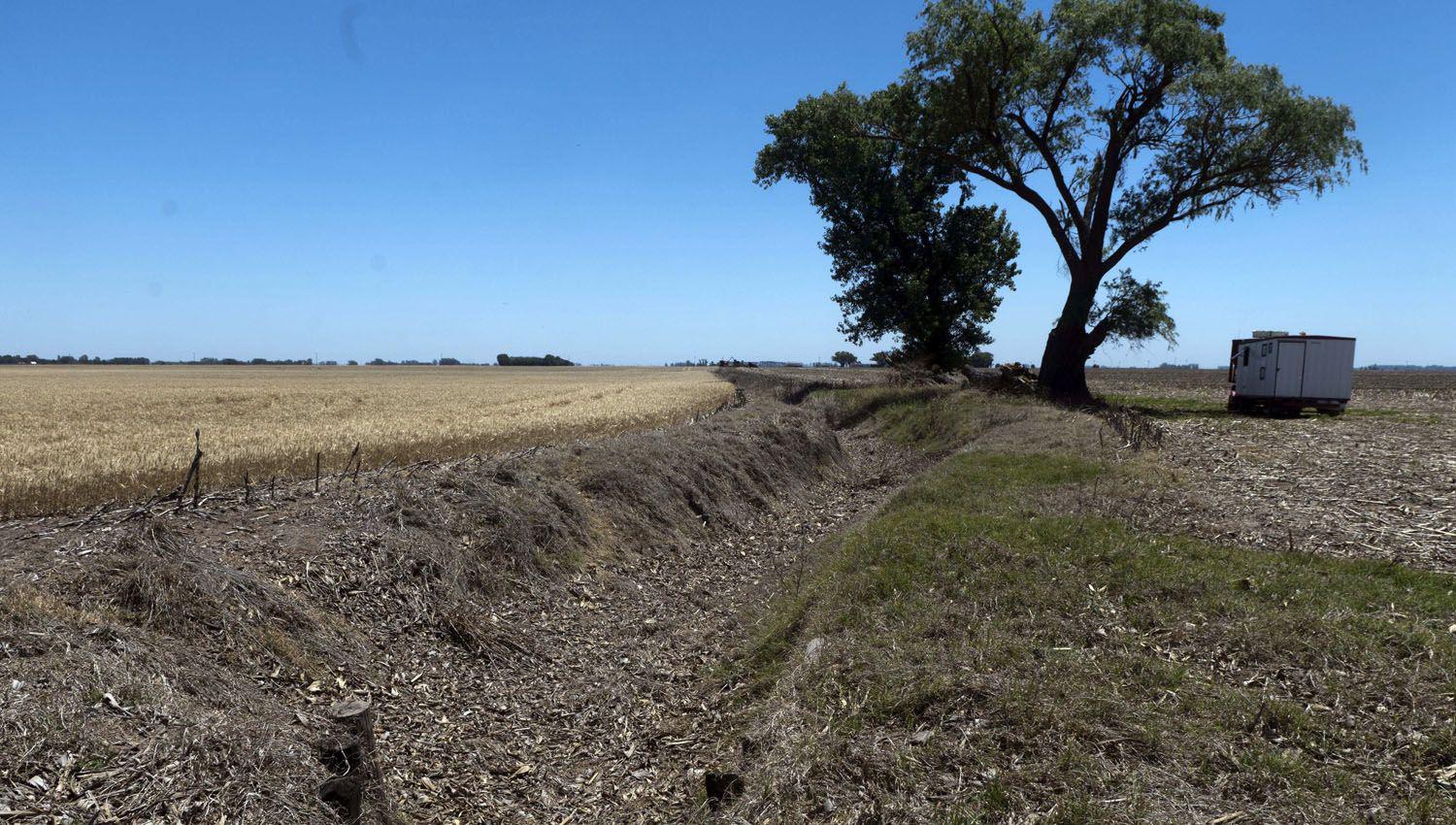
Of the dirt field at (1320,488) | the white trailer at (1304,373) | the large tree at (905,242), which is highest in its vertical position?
the large tree at (905,242)

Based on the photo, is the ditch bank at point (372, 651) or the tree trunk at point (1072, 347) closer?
the ditch bank at point (372, 651)

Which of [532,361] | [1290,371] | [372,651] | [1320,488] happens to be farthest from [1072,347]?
[532,361]

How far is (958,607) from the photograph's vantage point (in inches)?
275

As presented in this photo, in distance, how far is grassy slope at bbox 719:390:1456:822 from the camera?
454 cm

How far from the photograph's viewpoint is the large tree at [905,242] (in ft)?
109

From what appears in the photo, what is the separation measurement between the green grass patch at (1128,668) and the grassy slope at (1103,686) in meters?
0.02

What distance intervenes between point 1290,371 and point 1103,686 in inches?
841

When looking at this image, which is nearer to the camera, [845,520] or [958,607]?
[958,607]

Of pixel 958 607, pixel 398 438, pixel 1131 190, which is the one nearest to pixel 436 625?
pixel 958 607

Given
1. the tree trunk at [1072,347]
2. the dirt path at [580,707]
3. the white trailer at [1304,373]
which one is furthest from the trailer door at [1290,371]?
the dirt path at [580,707]

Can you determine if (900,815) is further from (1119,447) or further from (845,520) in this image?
(1119,447)

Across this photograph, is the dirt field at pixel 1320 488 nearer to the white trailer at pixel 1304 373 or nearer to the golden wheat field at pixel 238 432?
the white trailer at pixel 1304 373

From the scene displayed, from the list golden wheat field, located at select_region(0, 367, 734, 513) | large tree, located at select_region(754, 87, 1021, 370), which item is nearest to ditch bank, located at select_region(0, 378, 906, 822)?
golden wheat field, located at select_region(0, 367, 734, 513)

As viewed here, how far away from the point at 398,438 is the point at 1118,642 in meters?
15.7
